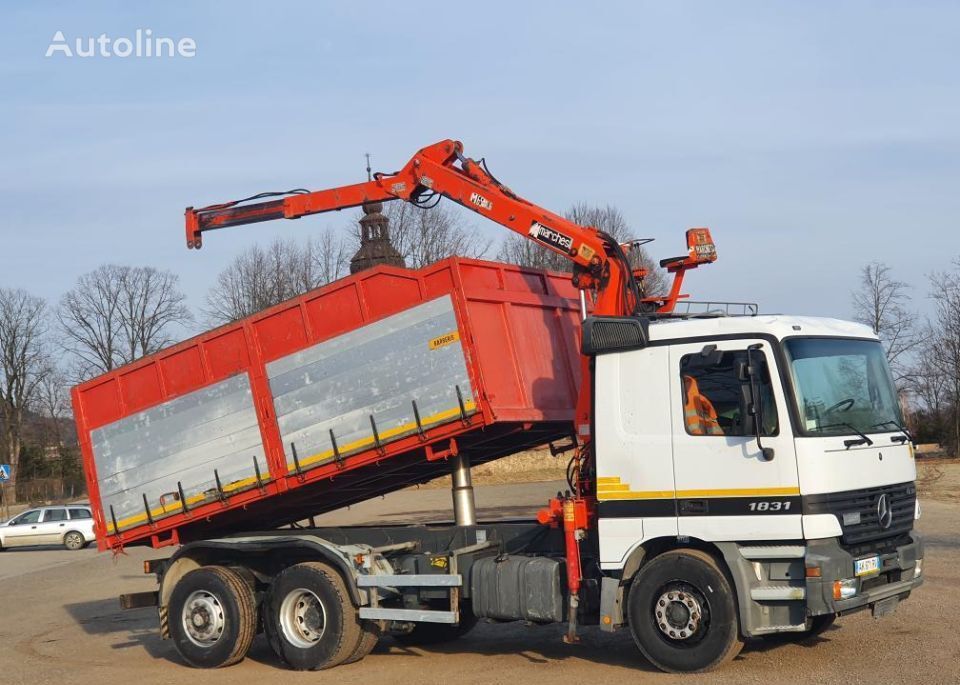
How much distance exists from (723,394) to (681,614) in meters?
1.77

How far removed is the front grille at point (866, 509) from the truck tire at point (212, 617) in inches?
220

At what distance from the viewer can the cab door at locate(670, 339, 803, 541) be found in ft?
27.7

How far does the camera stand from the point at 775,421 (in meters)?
8.47

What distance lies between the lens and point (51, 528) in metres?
32.9

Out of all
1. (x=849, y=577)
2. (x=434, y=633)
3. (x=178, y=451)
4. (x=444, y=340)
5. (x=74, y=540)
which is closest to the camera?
(x=849, y=577)

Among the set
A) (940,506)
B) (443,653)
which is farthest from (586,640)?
(940,506)

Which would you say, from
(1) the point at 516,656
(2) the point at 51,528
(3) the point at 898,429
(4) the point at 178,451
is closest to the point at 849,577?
(3) the point at 898,429

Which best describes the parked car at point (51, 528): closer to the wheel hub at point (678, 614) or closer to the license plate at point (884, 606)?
the wheel hub at point (678, 614)

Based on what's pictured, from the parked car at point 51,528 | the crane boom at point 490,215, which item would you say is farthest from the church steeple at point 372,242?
the crane boom at point 490,215

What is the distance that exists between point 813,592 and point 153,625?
9.33 meters

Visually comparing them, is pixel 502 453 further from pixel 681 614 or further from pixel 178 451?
pixel 681 614

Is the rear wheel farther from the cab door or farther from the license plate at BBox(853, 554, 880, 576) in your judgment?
the license plate at BBox(853, 554, 880, 576)

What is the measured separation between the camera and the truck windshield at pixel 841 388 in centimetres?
854

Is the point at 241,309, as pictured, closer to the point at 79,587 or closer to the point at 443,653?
the point at 79,587
